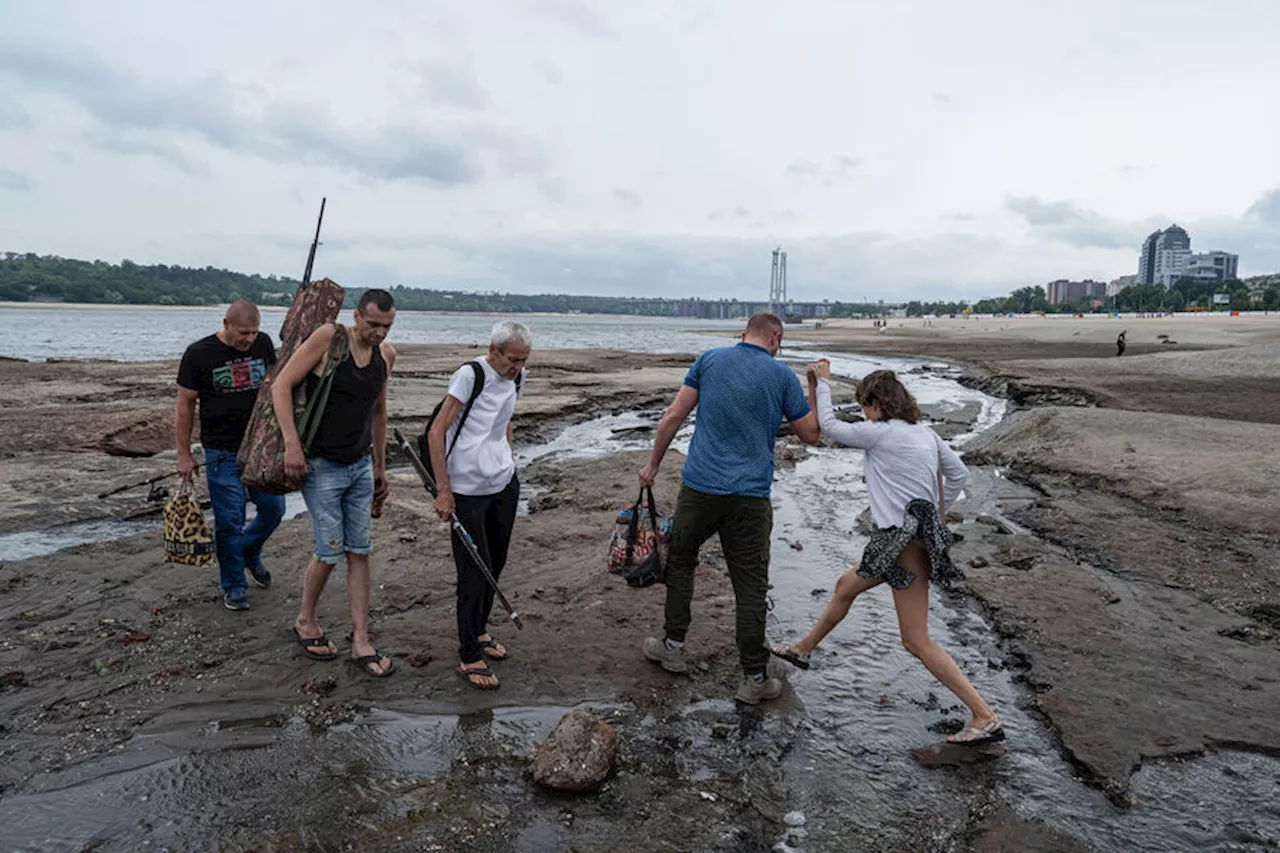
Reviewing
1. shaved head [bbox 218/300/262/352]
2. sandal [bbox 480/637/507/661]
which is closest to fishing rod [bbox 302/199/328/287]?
shaved head [bbox 218/300/262/352]

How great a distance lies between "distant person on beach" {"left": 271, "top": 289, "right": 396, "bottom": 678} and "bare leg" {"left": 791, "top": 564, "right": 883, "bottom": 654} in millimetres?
2383

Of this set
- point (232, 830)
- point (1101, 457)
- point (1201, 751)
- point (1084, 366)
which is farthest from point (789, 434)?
point (1084, 366)

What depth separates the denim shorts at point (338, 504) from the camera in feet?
13.7

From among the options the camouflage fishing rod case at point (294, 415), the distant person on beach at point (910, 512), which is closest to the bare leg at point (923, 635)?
the distant person on beach at point (910, 512)

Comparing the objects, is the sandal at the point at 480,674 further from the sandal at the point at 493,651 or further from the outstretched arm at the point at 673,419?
the outstretched arm at the point at 673,419

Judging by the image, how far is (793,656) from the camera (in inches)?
182

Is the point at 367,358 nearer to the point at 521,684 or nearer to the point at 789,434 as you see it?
the point at 521,684

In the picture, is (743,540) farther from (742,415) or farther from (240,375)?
(240,375)

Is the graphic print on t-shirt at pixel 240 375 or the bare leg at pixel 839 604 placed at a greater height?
the graphic print on t-shirt at pixel 240 375

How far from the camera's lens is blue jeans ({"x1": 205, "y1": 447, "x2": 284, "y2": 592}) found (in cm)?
508

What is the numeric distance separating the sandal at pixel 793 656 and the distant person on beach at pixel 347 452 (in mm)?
2251

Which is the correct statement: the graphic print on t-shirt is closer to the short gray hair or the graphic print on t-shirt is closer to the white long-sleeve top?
the short gray hair

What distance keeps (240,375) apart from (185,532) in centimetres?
105

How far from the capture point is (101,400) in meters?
16.1
